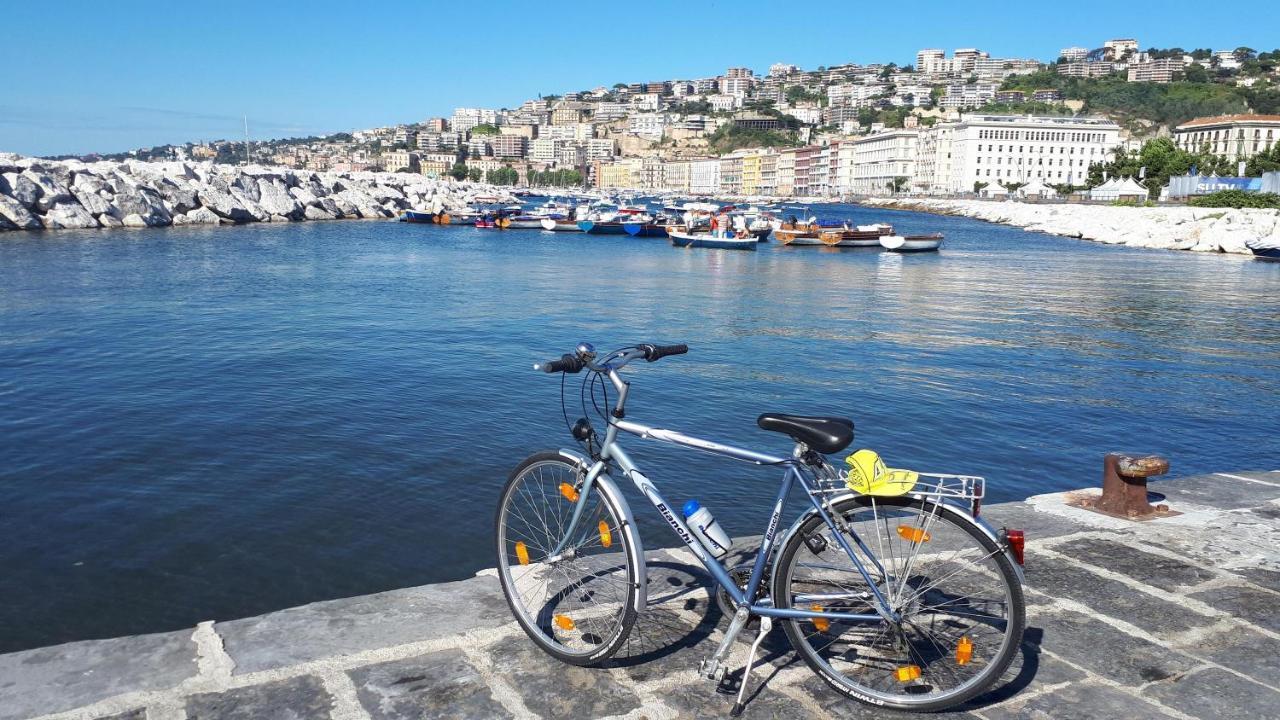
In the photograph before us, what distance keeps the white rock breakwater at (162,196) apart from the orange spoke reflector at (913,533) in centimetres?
5711

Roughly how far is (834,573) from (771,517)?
1.13 ft

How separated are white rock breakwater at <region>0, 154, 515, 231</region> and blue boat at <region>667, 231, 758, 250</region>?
107 ft

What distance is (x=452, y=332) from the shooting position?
1827 cm

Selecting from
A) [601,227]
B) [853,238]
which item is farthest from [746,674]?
[601,227]

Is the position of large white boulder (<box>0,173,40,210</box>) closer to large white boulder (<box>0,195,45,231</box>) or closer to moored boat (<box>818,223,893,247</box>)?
large white boulder (<box>0,195,45,231</box>)

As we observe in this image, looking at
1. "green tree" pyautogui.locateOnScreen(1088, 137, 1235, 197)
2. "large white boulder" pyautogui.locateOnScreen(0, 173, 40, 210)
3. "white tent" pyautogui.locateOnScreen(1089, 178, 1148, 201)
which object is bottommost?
"large white boulder" pyautogui.locateOnScreen(0, 173, 40, 210)

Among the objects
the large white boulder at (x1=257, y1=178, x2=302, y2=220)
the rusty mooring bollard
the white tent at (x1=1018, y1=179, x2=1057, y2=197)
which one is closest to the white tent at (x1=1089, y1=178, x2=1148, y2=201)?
the white tent at (x1=1018, y1=179, x2=1057, y2=197)

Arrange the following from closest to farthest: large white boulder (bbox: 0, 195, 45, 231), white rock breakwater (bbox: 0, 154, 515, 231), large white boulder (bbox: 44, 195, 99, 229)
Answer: large white boulder (bbox: 0, 195, 45, 231) → large white boulder (bbox: 44, 195, 99, 229) → white rock breakwater (bbox: 0, 154, 515, 231)

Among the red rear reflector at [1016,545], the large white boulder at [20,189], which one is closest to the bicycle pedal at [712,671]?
the red rear reflector at [1016,545]

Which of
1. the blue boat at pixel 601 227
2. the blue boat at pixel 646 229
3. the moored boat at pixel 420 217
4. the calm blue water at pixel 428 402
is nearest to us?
the calm blue water at pixel 428 402

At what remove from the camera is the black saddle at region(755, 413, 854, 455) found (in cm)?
297

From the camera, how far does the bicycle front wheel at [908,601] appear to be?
294 centimetres

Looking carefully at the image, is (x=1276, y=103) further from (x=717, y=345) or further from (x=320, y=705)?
(x=320, y=705)

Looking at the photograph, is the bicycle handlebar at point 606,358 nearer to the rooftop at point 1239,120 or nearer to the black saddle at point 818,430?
the black saddle at point 818,430
